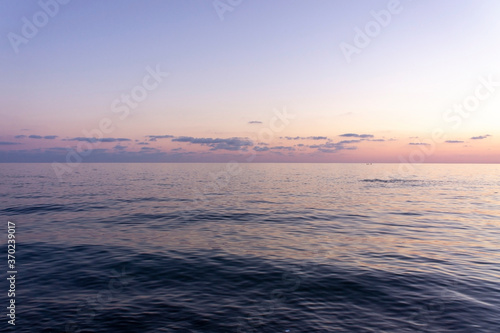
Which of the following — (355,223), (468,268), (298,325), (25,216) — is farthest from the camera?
(25,216)

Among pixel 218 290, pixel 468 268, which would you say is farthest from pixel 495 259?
pixel 218 290

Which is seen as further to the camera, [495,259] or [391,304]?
[495,259]

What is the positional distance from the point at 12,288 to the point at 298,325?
12.5m

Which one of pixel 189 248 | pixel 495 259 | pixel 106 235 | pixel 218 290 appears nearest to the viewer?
pixel 218 290

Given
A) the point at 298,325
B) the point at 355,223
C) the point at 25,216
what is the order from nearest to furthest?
the point at 298,325
the point at 355,223
the point at 25,216

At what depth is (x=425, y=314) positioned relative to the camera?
11.3 meters

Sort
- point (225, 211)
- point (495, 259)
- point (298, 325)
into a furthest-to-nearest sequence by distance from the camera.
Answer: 1. point (225, 211)
2. point (495, 259)
3. point (298, 325)

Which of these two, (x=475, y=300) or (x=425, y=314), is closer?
(x=425, y=314)

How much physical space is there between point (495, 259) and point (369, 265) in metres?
7.90

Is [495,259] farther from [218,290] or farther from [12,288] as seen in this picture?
[12,288]

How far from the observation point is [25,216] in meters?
31.6

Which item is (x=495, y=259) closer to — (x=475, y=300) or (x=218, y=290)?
(x=475, y=300)

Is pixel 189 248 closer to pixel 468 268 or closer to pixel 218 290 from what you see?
pixel 218 290

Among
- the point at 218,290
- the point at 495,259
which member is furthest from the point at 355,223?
the point at 218,290
